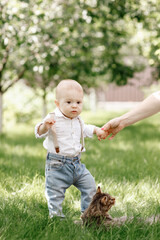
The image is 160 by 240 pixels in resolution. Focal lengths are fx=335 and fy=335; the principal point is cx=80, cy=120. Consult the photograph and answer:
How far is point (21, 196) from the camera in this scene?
3246 mm

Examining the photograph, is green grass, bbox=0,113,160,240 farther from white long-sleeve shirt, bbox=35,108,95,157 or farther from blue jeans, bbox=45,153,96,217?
white long-sleeve shirt, bbox=35,108,95,157

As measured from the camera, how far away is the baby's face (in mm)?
2759

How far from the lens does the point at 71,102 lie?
9.16 ft

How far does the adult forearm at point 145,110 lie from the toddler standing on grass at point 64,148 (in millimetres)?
491

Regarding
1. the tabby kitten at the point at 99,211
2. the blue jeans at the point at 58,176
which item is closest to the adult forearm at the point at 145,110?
the blue jeans at the point at 58,176

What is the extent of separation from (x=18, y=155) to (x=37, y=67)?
2.18 m

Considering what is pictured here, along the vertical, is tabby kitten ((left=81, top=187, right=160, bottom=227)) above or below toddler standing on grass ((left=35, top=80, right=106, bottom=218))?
below

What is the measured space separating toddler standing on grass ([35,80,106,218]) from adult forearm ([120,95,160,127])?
0.49 metres

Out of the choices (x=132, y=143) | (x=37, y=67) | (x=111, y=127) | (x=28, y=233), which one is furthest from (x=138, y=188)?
(x=37, y=67)

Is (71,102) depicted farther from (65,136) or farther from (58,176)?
(58,176)

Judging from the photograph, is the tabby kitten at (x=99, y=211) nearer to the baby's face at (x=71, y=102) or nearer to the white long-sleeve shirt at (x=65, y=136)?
the white long-sleeve shirt at (x=65, y=136)

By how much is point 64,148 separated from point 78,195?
89 cm

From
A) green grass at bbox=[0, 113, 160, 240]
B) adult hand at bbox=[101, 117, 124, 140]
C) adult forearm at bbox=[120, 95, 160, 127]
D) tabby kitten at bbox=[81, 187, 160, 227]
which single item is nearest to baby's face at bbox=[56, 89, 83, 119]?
adult hand at bbox=[101, 117, 124, 140]

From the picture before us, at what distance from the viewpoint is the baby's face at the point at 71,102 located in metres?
2.76
